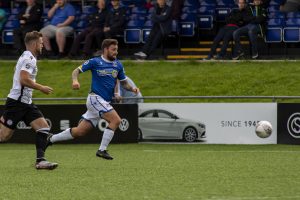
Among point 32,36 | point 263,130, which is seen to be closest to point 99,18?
point 263,130

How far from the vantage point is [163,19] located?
22391 millimetres

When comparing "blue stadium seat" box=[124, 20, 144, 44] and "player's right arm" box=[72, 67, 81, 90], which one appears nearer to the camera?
"player's right arm" box=[72, 67, 81, 90]

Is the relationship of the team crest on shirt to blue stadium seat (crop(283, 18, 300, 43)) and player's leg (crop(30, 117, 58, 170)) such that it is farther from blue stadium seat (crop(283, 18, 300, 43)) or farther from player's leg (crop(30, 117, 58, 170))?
blue stadium seat (crop(283, 18, 300, 43))

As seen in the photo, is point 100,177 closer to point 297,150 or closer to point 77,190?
point 77,190

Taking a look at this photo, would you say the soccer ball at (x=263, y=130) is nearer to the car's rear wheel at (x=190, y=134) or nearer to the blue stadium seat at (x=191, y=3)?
the car's rear wheel at (x=190, y=134)

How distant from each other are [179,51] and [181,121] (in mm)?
5464

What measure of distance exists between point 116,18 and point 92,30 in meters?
0.72

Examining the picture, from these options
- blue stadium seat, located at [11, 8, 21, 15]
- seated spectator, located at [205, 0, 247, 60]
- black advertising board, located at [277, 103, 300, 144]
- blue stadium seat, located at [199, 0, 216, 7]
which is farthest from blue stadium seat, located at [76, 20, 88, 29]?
black advertising board, located at [277, 103, 300, 144]

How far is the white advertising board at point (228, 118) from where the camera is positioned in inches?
715

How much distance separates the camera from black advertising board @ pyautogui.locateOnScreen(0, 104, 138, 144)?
18.8m

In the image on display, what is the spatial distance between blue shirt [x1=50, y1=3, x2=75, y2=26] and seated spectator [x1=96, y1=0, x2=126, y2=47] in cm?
121

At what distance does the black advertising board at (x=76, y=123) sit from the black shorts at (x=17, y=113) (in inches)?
255

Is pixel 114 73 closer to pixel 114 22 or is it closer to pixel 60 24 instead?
pixel 114 22

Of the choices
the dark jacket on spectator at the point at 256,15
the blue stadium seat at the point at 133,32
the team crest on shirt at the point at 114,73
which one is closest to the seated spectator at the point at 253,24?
the dark jacket on spectator at the point at 256,15
